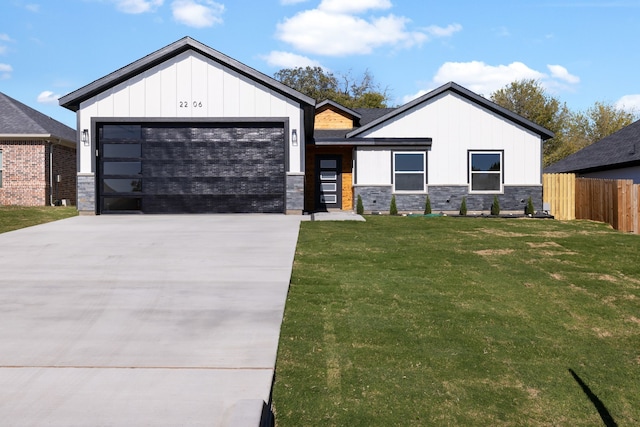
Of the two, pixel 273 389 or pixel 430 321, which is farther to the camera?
pixel 430 321

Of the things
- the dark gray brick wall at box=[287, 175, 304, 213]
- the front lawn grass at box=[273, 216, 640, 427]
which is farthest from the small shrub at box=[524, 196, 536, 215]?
the front lawn grass at box=[273, 216, 640, 427]

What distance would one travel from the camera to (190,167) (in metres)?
16.9

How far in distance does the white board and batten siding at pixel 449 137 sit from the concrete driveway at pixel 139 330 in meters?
11.2

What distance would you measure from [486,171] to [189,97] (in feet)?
39.4

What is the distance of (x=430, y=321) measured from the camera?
5.88m

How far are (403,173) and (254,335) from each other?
1664 centimetres

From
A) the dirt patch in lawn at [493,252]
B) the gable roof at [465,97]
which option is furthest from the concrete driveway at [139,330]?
the gable roof at [465,97]

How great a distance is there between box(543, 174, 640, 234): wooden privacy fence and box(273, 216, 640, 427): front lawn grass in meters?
6.50

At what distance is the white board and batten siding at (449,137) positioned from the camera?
21.1 meters

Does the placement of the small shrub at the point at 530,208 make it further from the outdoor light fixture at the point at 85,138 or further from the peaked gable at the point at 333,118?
the outdoor light fixture at the point at 85,138

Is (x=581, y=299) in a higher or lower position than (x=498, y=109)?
lower

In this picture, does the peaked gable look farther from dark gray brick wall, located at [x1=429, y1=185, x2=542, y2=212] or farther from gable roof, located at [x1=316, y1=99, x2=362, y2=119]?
dark gray brick wall, located at [x1=429, y1=185, x2=542, y2=212]

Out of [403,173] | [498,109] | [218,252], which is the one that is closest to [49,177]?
[403,173]

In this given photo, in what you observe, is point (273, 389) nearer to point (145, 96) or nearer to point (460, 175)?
point (145, 96)
